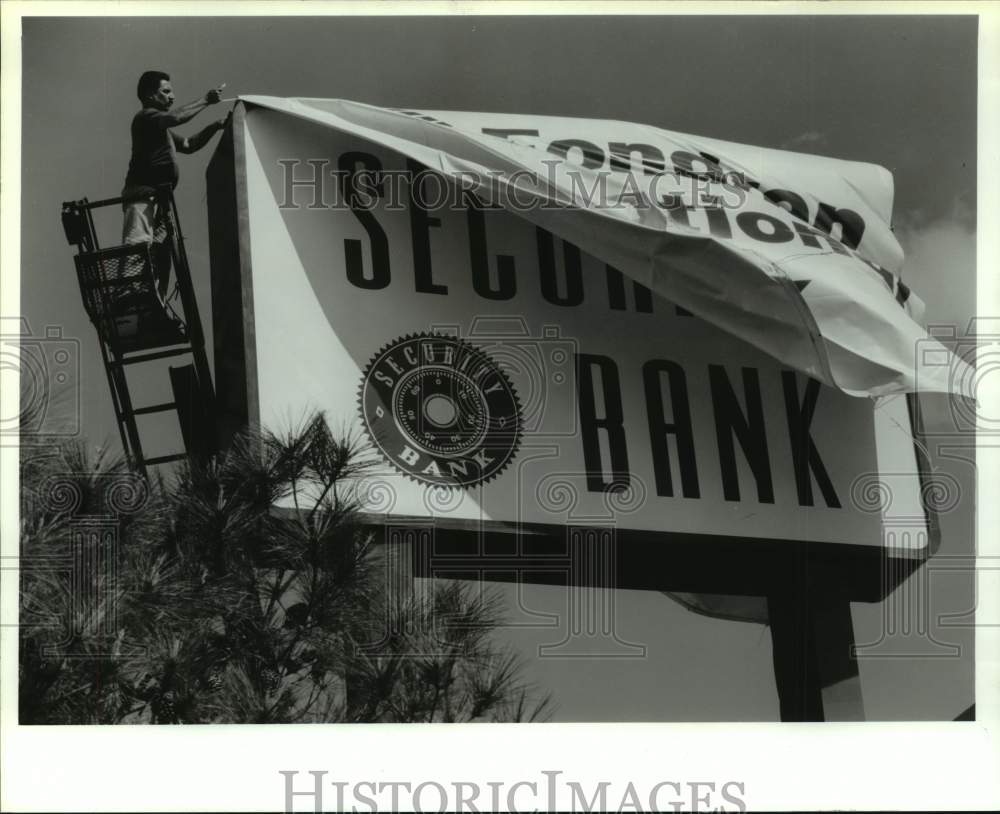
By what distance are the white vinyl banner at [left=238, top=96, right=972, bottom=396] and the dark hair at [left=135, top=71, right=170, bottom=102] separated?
1.29 feet

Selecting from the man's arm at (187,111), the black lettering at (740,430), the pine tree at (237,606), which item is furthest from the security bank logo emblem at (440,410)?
the man's arm at (187,111)

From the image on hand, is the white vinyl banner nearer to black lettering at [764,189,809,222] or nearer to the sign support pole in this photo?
black lettering at [764,189,809,222]

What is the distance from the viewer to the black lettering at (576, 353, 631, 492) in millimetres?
5312

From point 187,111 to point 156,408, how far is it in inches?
46.4

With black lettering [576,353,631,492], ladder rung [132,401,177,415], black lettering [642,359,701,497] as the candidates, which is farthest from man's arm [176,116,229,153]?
black lettering [642,359,701,497]

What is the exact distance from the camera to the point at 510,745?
5184 mm

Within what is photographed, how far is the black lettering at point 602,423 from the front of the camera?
531 centimetres

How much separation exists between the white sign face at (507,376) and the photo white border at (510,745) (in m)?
0.64

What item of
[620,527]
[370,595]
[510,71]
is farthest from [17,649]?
[510,71]

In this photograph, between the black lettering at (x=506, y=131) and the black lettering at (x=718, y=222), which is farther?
the black lettering at (x=506, y=131)

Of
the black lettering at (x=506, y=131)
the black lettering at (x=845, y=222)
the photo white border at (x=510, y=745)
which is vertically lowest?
the photo white border at (x=510, y=745)

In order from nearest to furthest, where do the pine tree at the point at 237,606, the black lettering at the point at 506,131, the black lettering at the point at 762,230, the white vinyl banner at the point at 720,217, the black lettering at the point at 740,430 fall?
the pine tree at the point at 237,606
the white vinyl banner at the point at 720,217
the black lettering at the point at 762,230
the black lettering at the point at 506,131
the black lettering at the point at 740,430

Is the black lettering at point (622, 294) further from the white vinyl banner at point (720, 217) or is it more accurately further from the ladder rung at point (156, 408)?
the ladder rung at point (156, 408)

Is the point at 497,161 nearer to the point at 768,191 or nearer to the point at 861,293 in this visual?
the point at 768,191
